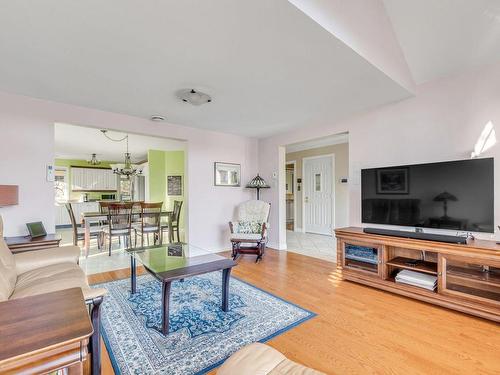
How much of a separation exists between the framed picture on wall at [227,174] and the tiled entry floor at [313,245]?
5.65 feet

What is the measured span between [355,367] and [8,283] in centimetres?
240

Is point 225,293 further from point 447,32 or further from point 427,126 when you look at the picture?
point 447,32

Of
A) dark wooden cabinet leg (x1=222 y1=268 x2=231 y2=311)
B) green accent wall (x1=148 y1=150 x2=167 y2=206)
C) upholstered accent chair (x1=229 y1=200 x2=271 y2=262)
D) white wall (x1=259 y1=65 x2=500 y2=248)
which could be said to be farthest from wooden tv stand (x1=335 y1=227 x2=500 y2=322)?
green accent wall (x1=148 y1=150 x2=167 y2=206)

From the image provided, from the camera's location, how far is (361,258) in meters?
3.05

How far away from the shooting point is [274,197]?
4.98 m

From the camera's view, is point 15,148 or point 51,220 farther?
point 51,220

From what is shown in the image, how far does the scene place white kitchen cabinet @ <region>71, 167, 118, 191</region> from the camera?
841cm

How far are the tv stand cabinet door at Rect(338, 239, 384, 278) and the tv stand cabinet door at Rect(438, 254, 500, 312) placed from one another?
58 centimetres

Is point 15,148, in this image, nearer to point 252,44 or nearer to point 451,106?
point 252,44

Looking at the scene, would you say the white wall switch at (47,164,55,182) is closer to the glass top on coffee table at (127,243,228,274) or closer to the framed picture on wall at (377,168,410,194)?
the glass top on coffee table at (127,243,228,274)

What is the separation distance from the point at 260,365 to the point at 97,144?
262 inches

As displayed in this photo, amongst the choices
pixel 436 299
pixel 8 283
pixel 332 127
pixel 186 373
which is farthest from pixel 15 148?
pixel 436 299

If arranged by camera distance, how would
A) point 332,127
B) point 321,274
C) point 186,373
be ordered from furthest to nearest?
point 332,127 < point 321,274 < point 186,373

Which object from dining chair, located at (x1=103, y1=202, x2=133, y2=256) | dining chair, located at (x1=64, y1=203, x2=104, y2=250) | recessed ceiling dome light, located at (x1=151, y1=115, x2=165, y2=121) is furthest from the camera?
dining chair, located at (x1=103, y1=202, x2=133, y2=256)
